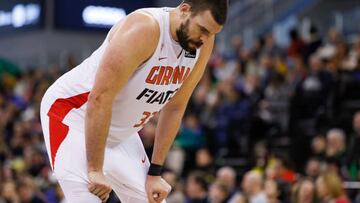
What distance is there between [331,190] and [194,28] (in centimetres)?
449

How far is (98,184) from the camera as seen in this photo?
15.0 ft

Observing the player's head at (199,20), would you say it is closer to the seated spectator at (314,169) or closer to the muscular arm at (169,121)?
the muscular arm at (169,121)

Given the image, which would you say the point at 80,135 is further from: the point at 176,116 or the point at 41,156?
the point at 41,156

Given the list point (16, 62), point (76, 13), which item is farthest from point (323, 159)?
point (16, 62)

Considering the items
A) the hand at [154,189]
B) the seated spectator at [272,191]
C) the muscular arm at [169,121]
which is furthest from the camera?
Answer: the seated spectator at [272,191]

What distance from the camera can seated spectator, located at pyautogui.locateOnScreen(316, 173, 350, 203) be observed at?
8.56m

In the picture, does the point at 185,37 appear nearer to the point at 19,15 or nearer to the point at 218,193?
the point at 218,193

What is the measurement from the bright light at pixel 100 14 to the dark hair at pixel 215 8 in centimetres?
853

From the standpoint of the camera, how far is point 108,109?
455 centimetres

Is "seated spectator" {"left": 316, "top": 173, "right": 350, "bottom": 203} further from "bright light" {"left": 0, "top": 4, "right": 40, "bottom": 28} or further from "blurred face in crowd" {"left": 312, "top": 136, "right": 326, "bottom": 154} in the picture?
"bright light" {"left": 0, "top": 4, "right": 40, "bottom": 28}

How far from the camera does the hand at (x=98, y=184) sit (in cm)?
459

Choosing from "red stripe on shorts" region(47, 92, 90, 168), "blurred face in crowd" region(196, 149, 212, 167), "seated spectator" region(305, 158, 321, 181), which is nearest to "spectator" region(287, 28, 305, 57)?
"blurred face in crowd" region(196, 149, 212, 167)

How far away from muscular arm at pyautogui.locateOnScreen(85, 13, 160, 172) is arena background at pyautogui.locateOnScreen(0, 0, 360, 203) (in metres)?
4.59

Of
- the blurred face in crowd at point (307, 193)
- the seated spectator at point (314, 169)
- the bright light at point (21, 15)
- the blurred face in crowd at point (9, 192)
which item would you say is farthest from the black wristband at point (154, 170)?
the bright light at point (21, 15)
